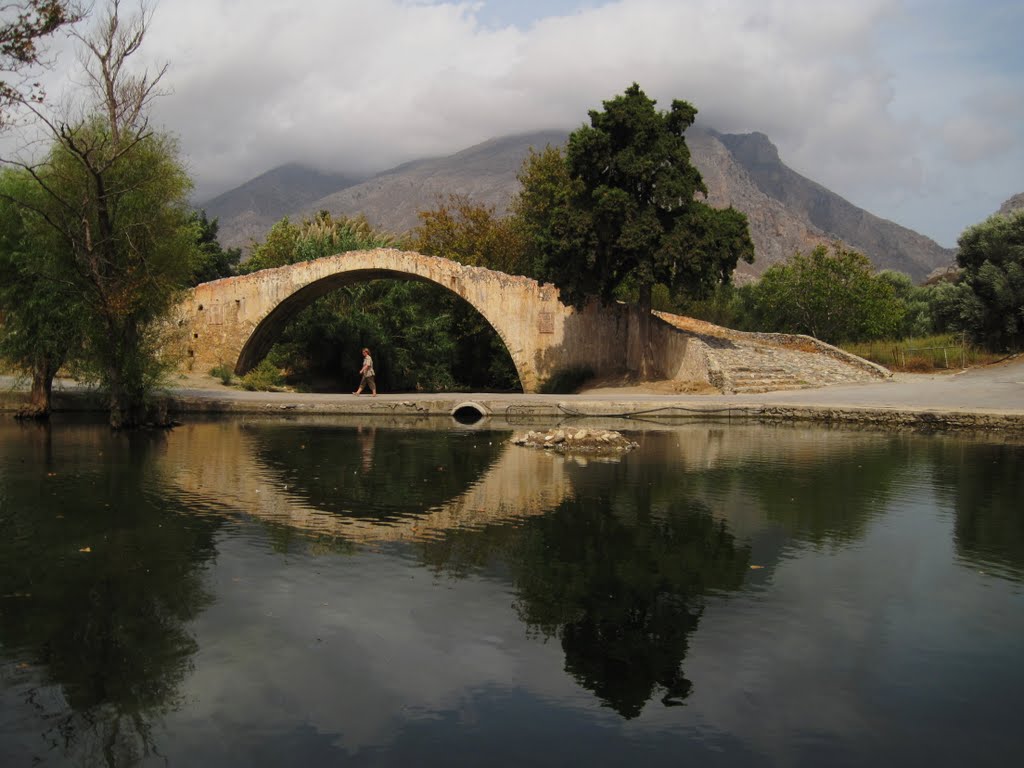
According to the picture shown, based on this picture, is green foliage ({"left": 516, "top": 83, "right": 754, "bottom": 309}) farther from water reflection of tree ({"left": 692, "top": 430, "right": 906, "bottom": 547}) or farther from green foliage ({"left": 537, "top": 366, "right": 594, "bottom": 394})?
water reflection of tree ({"left": 692, "top": 430, "right": 906, "bottom": 547})

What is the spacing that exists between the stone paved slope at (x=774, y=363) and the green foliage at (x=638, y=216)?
6.07 feet

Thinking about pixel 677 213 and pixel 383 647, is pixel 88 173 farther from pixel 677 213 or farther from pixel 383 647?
pixel 677 213

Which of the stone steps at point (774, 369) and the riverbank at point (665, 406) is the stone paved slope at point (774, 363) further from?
the riverbank at point (665, 406)

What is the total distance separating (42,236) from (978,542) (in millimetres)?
13716

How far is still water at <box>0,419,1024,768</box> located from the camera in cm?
412

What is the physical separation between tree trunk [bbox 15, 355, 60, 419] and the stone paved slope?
1404 cm

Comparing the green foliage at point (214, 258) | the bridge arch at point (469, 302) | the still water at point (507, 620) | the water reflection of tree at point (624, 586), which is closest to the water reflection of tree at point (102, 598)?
the still water at point (507, 620)

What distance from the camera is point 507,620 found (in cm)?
557


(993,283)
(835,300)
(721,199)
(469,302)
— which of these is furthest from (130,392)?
(721,199)

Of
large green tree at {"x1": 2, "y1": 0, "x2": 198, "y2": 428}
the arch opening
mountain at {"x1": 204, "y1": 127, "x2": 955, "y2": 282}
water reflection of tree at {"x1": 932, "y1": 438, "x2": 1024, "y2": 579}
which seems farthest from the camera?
mountain at {"x1": 204, "y1": 127, "x2": 955, "y2": 282}

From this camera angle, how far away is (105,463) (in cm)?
1131

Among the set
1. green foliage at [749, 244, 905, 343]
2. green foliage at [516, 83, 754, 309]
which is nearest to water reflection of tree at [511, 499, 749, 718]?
green foliage at [516, 83, 754, 309]

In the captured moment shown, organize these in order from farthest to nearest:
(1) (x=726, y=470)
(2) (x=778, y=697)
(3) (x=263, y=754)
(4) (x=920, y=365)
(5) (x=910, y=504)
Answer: (4) (x=920, y=365), (1) (x=726, y=470), (5) (x=910, y=504), (2) (x=778, y=697), (3) (x=263, y=754)

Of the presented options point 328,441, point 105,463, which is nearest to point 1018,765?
point 105,463
